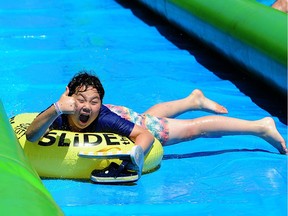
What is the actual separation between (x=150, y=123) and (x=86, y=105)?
1.55 ft

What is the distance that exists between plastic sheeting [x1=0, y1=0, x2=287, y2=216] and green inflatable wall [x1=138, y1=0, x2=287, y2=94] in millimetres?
161

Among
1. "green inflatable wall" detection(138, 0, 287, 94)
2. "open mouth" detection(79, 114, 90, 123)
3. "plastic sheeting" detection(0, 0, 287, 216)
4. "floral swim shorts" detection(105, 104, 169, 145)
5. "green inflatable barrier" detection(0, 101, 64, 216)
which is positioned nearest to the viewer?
"green inflatable barrier" detection(0, 101, 64, 216)

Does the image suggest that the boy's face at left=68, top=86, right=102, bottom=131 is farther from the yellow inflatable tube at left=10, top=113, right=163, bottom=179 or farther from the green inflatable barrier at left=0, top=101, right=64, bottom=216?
the green inflatable barrier at left=0, top=101, right=64, bottom=216

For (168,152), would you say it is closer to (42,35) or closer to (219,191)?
(219,191)

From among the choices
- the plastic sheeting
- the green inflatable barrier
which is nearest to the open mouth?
the plastic sheeting

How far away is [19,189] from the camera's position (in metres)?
2.03

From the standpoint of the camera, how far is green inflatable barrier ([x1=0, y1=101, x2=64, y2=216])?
6.20 feet

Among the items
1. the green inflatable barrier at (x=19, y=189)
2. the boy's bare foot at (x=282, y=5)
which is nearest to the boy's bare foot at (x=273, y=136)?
the green inflatable barrier at (x=19, y=189)

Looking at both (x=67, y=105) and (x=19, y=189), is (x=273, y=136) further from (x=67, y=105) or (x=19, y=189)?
(x=19, y=189)

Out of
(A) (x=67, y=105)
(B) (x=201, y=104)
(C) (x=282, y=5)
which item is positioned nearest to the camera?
(A) (x=67, y=105)

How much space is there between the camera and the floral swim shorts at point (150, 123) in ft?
11.6

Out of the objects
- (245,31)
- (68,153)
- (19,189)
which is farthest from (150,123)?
(19,189)

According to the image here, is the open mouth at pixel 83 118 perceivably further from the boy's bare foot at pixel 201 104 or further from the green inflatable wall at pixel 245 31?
the green inflatable wall at pixel 245 31

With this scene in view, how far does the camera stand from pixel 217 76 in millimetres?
5109
